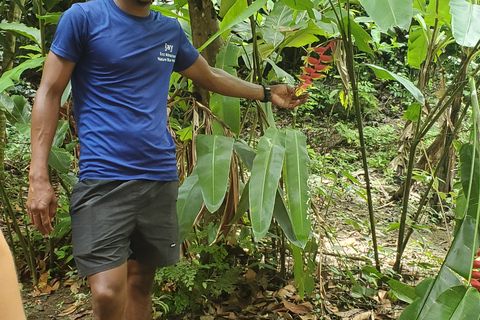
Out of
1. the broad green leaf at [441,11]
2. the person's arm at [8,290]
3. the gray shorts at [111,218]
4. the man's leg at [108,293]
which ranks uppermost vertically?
the broad green leaf at [441,11]

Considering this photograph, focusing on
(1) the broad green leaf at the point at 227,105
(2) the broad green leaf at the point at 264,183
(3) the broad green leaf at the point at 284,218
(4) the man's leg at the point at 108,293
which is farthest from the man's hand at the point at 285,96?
(4) the man's leg at the point at 108,293

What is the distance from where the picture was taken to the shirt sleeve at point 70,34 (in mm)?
1222

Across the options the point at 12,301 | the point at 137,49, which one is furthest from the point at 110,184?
the point at 12,301

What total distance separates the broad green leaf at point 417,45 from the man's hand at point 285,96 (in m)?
0.64

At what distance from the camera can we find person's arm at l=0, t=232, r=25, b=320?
39 centimetres

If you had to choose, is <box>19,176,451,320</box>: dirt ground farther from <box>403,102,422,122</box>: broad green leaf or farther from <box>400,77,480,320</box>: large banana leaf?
<box>400,77,480,320</box>: large banana leaf

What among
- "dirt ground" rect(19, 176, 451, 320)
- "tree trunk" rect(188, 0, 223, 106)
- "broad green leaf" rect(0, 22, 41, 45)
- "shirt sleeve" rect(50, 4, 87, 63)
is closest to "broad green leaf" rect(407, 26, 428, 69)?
"dirt ground" rect(19, 176, 451, 320)

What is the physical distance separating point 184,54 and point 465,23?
0.91 m

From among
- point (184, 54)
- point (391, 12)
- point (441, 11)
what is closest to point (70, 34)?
point (184, 54)

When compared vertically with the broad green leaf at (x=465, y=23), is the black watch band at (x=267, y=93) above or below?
below

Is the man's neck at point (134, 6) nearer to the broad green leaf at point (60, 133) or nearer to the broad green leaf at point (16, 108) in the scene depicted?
the broad green leaf at point (60, 133)

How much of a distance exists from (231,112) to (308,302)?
99cm

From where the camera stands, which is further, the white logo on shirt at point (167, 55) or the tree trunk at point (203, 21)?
the tree trunk at point (203, 21)

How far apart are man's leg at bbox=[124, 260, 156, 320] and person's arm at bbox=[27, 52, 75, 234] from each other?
0.39 meters
